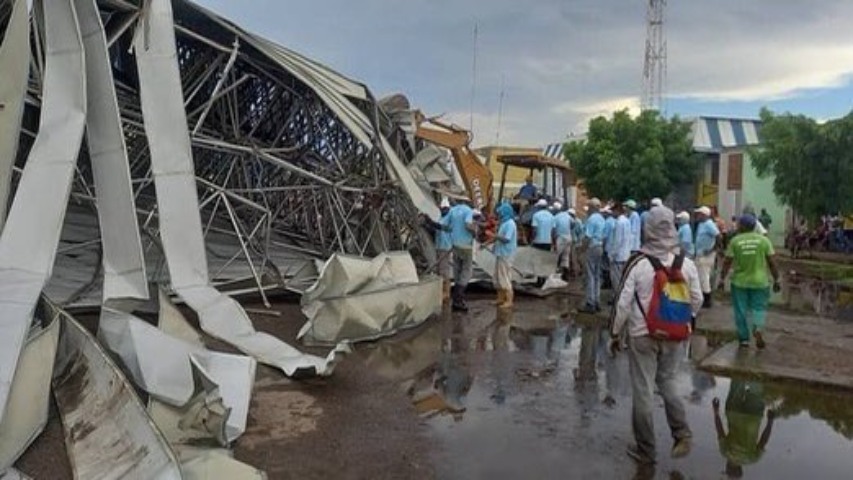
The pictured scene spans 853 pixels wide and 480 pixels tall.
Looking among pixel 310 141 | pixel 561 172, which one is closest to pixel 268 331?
pixel 310 141

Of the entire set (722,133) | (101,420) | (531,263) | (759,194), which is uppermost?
(722,133)

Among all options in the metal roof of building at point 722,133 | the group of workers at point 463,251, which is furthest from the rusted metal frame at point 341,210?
the metal roof of building at point 722,133

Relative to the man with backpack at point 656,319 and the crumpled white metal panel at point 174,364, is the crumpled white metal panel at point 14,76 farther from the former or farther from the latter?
the man with backpack at point 656,319

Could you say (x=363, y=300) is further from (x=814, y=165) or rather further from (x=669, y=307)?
(x=814, y=165)

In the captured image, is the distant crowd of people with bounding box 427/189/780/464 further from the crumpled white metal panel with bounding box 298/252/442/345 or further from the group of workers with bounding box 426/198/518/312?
the crumpled white metal panel with bounding box 298/252/442/345

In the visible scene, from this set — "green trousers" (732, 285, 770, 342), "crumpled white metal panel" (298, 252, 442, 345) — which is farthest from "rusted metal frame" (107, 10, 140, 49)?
"green trousers" (732, 285, 770, 342)

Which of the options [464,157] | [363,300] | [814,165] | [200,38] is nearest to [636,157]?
[814,165]

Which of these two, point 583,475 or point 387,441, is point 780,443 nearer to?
point 583,475

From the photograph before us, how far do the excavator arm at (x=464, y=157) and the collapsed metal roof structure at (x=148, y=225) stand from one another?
8.31 ft

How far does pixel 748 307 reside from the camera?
1004cm

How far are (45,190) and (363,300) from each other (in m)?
4.06

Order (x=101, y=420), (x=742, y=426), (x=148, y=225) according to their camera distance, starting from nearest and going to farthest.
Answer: (x=101, y=420) → (x=742, y=426) → (x=148, y=225)

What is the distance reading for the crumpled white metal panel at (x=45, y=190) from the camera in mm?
5914

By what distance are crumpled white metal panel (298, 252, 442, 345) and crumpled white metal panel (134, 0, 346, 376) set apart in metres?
1.10
